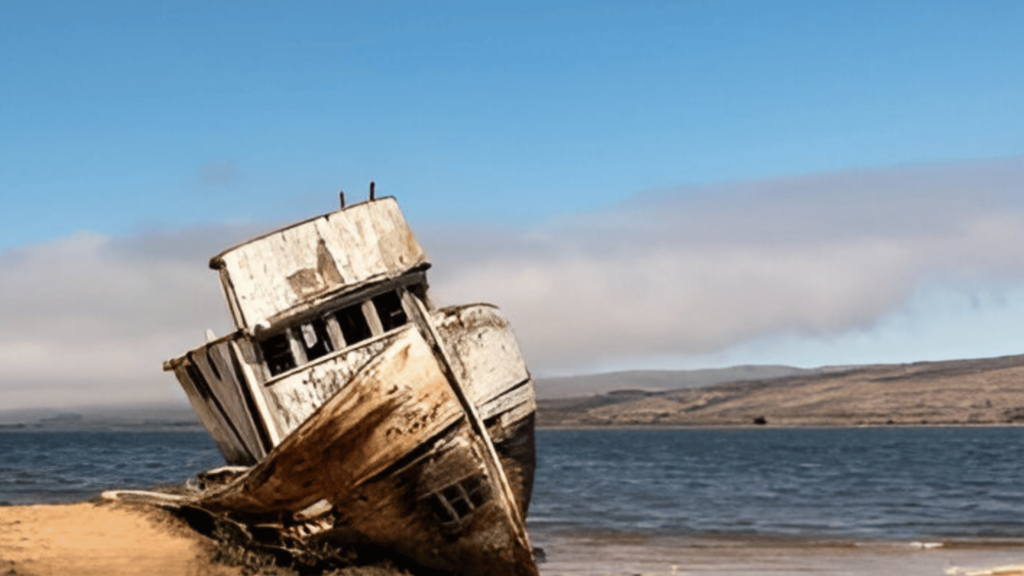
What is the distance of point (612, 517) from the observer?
28078mm

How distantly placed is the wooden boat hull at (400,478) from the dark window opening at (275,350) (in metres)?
1.70

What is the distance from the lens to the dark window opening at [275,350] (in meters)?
14.3

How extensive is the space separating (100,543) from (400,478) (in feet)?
13.5

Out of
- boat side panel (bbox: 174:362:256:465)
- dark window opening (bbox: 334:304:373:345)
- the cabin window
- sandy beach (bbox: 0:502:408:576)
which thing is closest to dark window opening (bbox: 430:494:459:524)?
the cabin window

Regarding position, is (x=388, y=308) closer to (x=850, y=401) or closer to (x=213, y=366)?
(x=213, y=366)

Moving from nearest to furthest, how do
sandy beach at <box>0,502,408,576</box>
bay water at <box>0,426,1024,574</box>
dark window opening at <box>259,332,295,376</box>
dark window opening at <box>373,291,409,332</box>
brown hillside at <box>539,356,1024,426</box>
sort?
sandy beach at <box>0,502,408,576</box> < dark window opening at <box>259,332,295,376</box> < dark window opening at <box>373,291,409,332</box> < bay water at <box>0,426,1024,574</box> < brown hillside at <box>539,356,1024,426</box>

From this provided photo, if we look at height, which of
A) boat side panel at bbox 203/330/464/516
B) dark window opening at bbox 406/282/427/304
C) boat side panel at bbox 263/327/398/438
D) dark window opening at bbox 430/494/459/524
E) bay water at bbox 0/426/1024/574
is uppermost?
dark window opening at bbox 406/282/427/304

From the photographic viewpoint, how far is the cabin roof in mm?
14164

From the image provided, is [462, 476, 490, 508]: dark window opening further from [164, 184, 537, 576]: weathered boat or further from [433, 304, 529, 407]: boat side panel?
[433, 304, 529, 407]: boat side panel

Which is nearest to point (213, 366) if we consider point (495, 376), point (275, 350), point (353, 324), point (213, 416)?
point (275, 350)

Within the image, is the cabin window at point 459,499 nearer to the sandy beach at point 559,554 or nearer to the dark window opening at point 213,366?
the sandy beach at point 559,554

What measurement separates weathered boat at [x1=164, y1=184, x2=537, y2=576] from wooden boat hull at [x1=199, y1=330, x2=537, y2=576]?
0.05ft

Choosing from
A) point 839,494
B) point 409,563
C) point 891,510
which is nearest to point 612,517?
point 891,510

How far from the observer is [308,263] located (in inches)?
573
